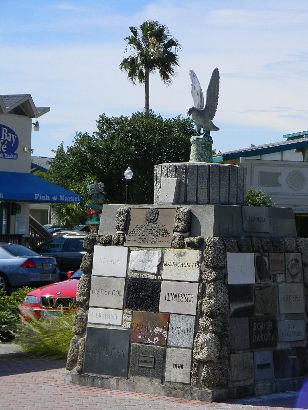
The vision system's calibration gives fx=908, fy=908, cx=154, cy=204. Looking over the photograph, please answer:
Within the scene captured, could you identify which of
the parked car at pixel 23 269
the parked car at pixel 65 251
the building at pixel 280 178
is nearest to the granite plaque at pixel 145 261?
the parked car at pixel 23 269

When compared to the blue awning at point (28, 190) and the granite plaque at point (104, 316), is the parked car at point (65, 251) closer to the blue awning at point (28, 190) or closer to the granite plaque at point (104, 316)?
the blue awning at point (28, 190)

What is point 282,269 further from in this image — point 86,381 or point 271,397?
point 86,381

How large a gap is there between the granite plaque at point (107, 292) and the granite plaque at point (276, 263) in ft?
5.43

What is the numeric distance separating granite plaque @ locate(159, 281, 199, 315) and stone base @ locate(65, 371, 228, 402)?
2.55ft

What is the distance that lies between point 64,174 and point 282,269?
40.1 metres

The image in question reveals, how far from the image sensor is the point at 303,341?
10.3 m

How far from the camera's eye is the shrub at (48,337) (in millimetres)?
12211

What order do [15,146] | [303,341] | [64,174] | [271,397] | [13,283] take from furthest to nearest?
1. [64,174]
2. [15,146]
3. [13,283]
4. [303,341]
5. [271,397]

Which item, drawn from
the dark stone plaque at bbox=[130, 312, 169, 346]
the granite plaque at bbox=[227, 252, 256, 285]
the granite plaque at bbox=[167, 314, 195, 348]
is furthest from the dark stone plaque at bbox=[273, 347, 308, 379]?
the dark stone plaque at bbox=[130, 312, 169, 346]

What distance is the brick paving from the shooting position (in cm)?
903

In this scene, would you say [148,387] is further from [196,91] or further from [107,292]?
[196,91]

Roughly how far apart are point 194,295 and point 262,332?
95 centimetres

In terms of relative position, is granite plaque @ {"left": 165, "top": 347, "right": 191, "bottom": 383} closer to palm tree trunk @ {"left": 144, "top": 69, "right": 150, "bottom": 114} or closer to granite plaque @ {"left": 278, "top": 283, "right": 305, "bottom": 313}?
granite plaque @ {"left": 278, "top": 283, "right": 305, "bottom": 313}

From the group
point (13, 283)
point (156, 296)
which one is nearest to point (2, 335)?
point (156, 296)
